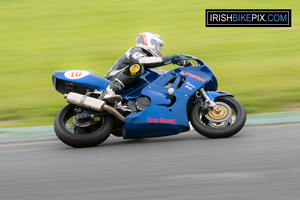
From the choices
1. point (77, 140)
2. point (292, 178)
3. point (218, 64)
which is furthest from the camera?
point (218, 64)

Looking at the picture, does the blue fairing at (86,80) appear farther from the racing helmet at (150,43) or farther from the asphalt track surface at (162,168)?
the asphalt track surface at (162,168)

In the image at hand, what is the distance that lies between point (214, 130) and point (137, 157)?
116 cm

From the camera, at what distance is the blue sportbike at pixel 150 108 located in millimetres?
6258

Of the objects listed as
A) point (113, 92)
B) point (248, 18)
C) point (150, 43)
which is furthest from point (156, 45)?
point (248, 18)

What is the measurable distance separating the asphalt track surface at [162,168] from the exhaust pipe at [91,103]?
0.45 m

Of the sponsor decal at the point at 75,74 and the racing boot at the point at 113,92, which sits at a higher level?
the sponsor decal at the point at 75,74

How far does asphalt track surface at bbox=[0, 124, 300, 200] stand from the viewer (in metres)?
4.46

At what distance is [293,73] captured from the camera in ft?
33.7

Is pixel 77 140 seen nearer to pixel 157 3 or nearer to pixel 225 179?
pixel 225 179

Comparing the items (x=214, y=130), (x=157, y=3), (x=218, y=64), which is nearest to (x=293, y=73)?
(x=218, y=64)

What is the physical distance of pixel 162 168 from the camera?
5156 mm

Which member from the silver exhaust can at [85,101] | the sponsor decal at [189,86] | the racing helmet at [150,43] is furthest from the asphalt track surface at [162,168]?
the racing helmet at [150,43]

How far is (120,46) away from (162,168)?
799cm

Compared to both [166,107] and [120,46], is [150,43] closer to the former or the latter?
[166,107]
